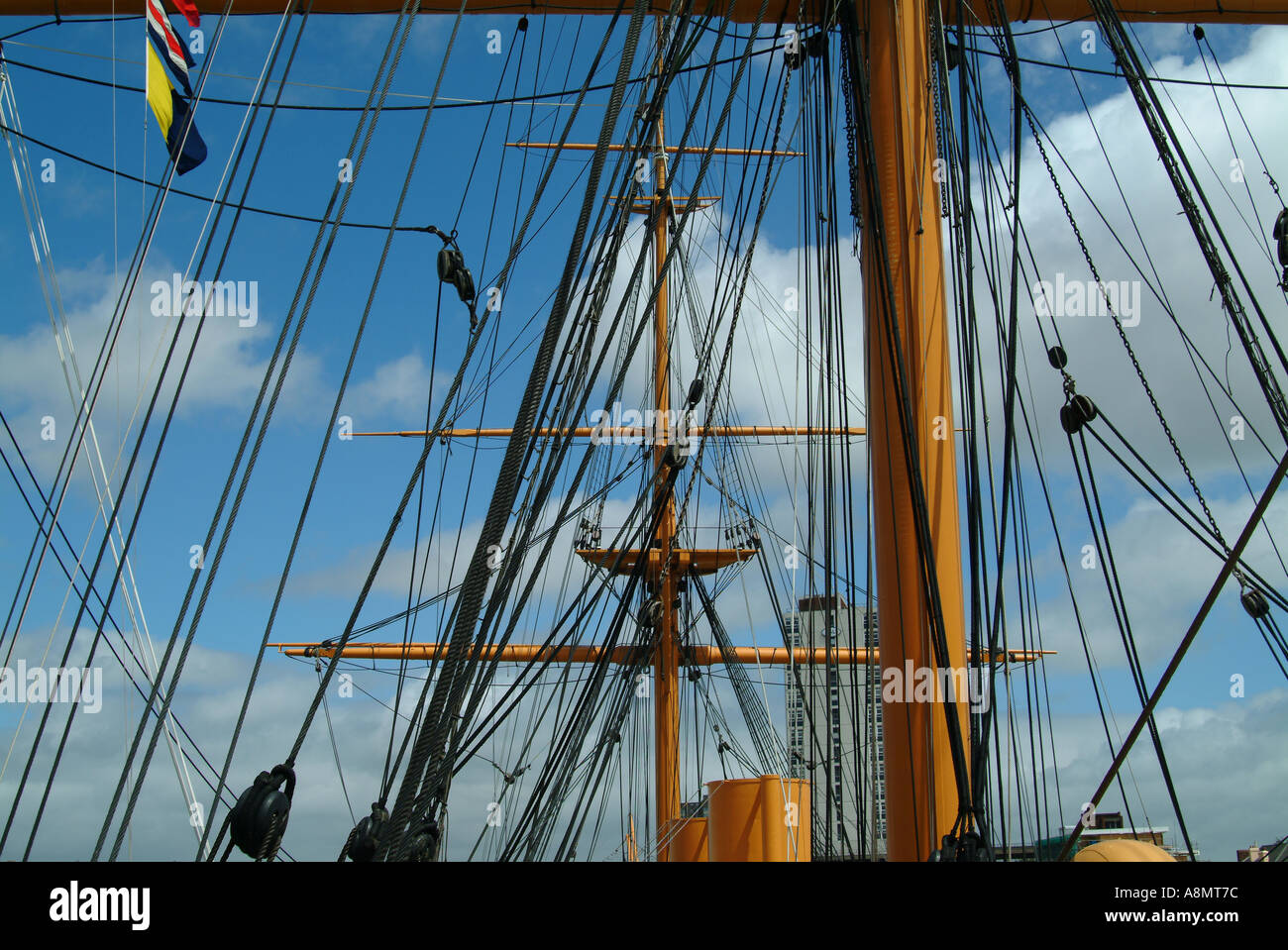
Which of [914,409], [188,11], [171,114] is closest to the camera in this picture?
[914,409]

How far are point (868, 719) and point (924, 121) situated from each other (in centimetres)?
349

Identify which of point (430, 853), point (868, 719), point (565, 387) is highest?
point (565, 387)

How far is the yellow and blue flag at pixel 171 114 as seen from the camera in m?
7.95

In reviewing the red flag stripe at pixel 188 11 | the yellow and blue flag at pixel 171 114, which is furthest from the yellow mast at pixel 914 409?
the red flag stripe at pixel 188 11

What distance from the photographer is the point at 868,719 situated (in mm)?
6246

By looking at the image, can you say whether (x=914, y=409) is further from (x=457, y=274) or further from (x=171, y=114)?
(x=171, y=114)

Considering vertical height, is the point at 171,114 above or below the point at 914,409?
above

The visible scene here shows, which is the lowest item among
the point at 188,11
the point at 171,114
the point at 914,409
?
the point at 914,409

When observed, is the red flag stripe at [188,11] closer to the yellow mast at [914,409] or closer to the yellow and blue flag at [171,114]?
the yellow and blue flag at [171,114]

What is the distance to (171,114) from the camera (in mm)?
8273

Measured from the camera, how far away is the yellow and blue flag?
7.95 m

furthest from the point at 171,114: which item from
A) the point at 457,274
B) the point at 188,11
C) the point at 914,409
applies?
the point at 914,409
